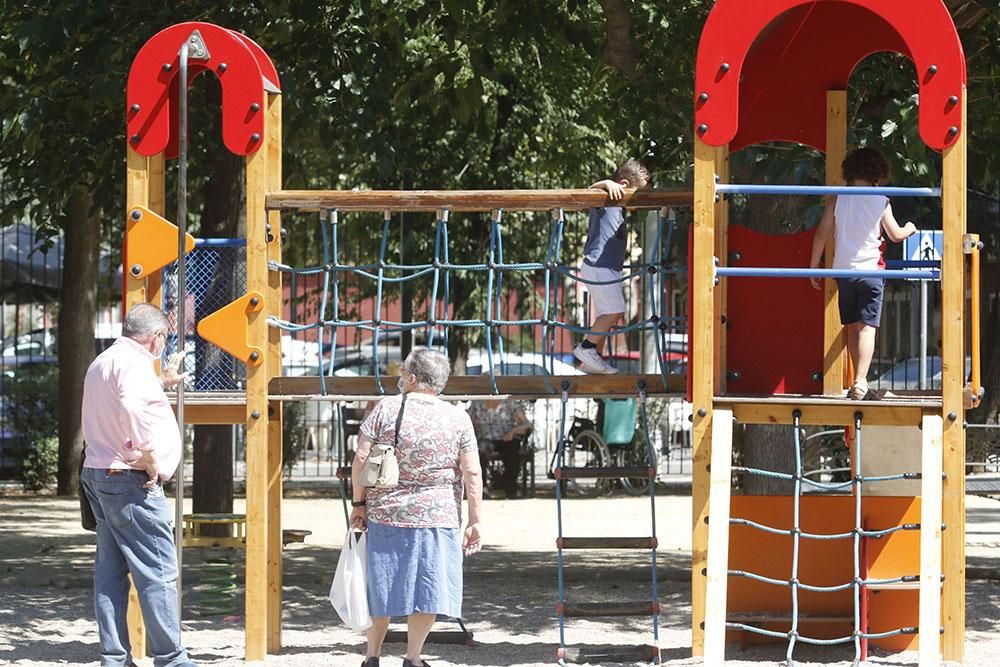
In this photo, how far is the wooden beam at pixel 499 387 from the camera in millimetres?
7926

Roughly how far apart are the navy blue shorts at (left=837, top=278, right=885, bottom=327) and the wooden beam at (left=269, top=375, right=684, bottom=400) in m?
0.97

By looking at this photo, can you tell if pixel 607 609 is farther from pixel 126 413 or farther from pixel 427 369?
pixel 126 413

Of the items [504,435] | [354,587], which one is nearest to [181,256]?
[354,587]

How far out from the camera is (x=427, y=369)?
22.3 feet

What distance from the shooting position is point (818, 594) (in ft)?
27.0

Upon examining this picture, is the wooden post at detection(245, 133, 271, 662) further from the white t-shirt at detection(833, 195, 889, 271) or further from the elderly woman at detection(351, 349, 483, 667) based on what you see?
the white t-shirt at detection(833, 195, 889, 271)

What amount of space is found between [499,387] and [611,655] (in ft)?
4.91

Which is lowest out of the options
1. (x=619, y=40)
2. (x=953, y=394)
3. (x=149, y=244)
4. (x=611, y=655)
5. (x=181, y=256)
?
(x=611, y=655)

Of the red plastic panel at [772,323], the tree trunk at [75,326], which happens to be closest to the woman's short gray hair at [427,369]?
the red plastic panel at [772,323]

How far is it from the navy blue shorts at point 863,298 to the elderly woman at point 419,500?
2287 mm

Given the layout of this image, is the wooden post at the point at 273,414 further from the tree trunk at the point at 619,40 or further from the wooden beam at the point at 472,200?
the tree trunk at the point at 619,40

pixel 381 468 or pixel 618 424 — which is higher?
pixel 381 468

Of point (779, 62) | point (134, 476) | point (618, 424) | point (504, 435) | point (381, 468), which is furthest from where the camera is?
point (618, 424)

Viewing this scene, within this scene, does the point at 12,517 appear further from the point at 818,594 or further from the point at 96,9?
the point at 818,594
